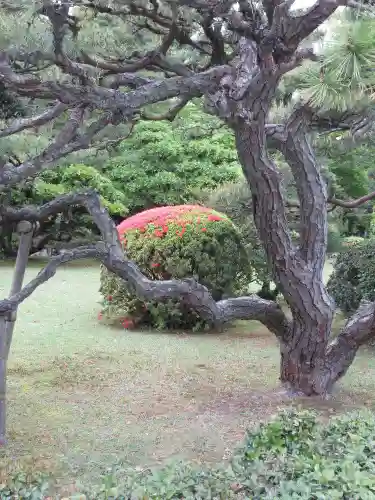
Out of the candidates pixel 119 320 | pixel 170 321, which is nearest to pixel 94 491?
pixel 170 321

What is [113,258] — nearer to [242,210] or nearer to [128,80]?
[128,80]

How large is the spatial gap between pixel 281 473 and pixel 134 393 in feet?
9.63

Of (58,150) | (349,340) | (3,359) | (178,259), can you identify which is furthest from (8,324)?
(178,259)

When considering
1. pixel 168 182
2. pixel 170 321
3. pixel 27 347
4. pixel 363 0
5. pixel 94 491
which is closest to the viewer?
pixel 94 491

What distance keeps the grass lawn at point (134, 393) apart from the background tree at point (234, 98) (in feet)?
2.03

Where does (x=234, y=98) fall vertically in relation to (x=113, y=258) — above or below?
above

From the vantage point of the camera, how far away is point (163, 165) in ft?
51.1

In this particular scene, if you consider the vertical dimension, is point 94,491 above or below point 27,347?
above

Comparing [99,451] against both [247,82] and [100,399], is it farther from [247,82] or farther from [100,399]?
[247,82]

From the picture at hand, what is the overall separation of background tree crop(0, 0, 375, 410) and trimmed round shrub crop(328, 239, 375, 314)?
6.81 ft

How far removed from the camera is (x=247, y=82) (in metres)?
3.54

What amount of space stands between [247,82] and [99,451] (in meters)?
2.25

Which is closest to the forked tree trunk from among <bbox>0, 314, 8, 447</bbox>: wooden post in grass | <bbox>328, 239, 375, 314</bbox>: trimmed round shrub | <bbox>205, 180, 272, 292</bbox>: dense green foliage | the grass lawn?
the grass lawn

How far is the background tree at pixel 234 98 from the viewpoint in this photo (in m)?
3.18
